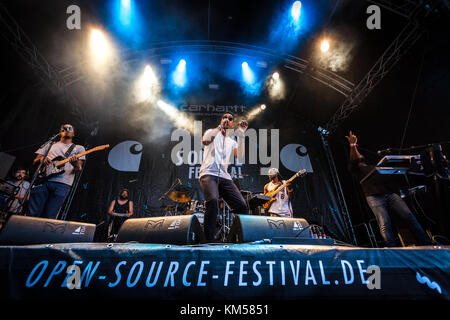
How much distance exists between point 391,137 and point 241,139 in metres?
4.64

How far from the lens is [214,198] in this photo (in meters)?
2.62

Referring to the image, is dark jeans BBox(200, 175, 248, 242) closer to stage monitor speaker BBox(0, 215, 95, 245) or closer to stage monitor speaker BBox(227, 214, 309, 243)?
stage monitor speaker BBox(227, 214, 309, 243)

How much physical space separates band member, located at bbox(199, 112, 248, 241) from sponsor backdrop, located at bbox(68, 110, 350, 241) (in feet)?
10.8

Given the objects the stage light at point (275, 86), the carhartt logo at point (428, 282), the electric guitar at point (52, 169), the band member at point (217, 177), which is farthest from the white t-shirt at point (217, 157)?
the stage light at point (275, 86)

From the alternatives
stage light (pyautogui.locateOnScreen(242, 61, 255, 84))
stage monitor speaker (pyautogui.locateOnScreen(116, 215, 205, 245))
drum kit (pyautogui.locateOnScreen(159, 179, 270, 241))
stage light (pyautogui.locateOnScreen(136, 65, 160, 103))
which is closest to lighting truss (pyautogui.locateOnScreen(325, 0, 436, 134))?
stage light (pyautogui.locateOnScreen(242, 61, 255, 84))

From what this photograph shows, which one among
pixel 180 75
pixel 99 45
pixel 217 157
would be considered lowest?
pixel 217 157

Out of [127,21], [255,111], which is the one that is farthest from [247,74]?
[127,21]

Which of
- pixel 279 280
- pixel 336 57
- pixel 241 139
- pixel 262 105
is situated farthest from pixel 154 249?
pixel 262 105

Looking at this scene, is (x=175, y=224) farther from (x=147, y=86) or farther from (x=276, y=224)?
(x=147, y=86)

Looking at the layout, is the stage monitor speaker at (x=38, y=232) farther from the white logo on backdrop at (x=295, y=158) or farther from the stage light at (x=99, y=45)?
the white logo on backdrop at (x=295, y=158)

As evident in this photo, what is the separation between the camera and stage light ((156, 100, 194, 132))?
823 centimetres

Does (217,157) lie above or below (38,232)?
above

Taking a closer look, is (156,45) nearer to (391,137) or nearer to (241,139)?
(241,139)

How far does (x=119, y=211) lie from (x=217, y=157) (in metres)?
4.76
